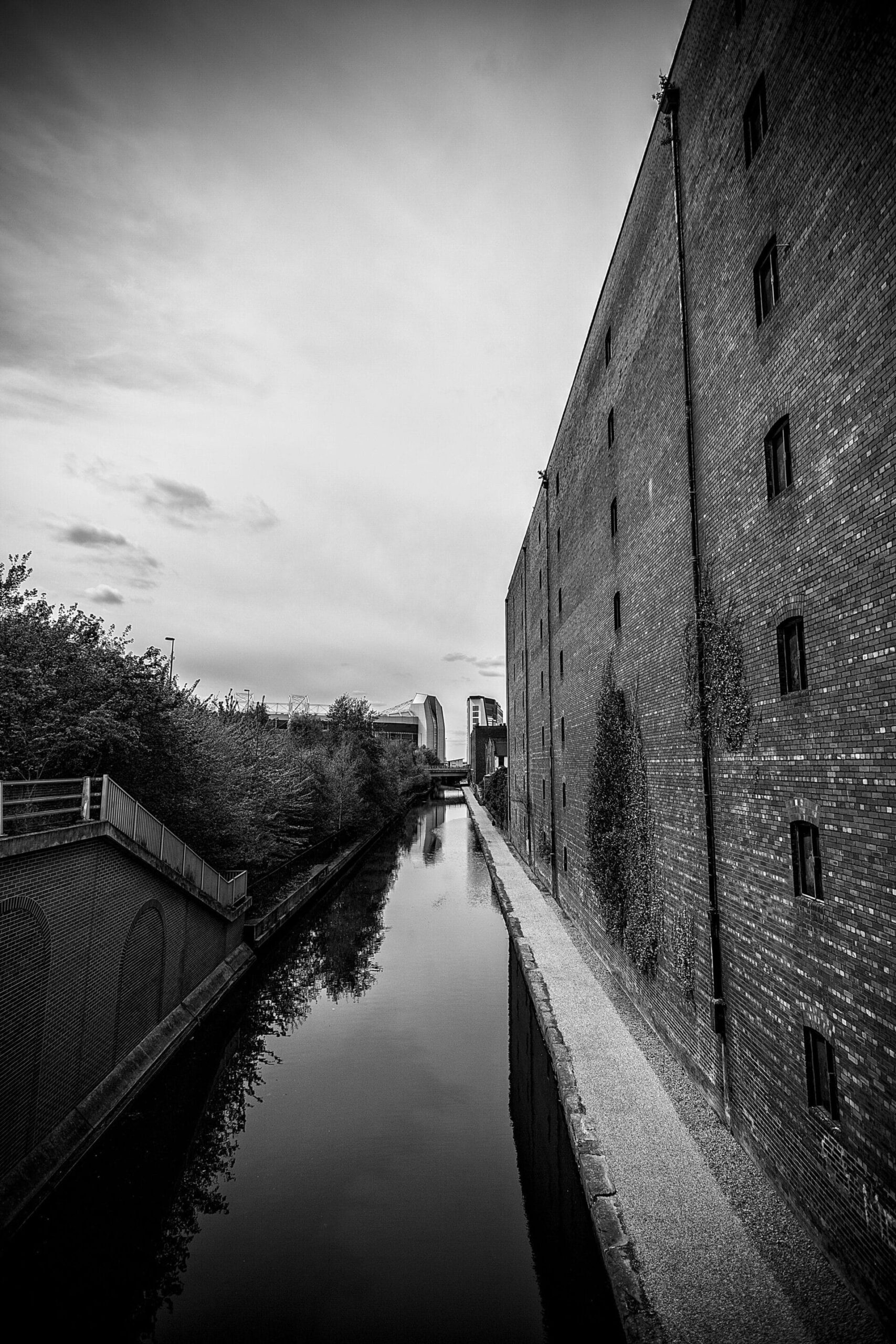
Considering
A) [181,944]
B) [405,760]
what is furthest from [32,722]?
[405,760]

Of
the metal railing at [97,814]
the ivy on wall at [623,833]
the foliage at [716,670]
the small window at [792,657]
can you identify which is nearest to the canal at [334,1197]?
the ivy on wall at [623,833]

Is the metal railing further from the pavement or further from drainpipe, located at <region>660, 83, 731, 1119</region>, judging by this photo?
drainpipe, located at <region>660, 83, 731, 1119</region>

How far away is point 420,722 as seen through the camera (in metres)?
141

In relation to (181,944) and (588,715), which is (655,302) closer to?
(588,715)

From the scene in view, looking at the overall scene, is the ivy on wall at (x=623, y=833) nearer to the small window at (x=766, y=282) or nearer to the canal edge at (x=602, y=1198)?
the canal edge at (x=602, y=1198)

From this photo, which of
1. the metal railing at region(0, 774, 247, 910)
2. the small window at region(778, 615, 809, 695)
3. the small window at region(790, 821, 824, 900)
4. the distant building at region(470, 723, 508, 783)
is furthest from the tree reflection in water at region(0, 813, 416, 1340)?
the distant building at region(470, 723, 508, 783)

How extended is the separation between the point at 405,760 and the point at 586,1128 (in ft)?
200

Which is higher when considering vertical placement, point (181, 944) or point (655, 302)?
point (655, 302)

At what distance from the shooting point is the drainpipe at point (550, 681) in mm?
21062

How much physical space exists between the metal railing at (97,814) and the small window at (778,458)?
27.3 ft

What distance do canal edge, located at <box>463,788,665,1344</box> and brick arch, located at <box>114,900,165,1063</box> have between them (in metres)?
6.04

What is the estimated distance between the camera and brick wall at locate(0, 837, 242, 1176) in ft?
23.4

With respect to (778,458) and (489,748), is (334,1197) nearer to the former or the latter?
(778,458)

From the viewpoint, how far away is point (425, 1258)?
6.79 meters
